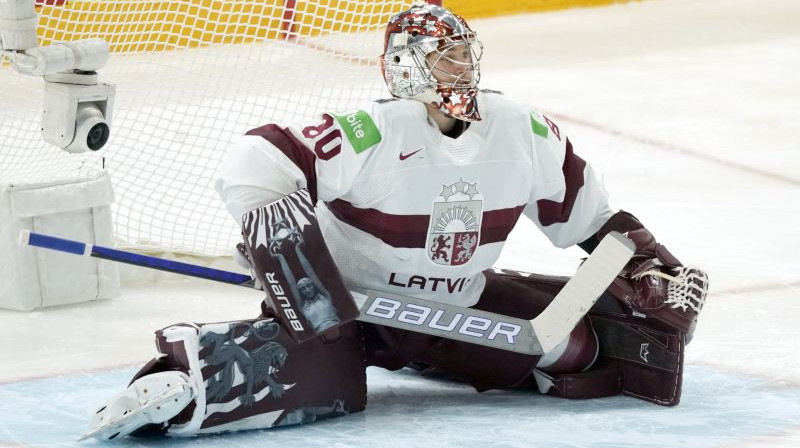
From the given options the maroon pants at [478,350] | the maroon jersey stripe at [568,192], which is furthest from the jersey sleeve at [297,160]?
the maroon jersey stripe at [568,192]

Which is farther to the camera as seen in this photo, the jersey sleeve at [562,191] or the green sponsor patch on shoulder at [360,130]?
the jersey sleeve at [562,191]

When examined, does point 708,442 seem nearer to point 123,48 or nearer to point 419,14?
point 419,14

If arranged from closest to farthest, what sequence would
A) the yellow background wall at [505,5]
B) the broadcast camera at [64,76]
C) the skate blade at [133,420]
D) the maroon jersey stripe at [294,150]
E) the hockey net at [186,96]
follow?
the skate blade at [133,420] → the maroon jersey stripe at [294,150] → the broadcast camera at [64,76] → the hockey net at [186,96] → the yellow background wall at [505,5]

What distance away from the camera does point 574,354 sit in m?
3.17

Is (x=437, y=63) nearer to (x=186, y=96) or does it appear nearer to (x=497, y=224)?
(x=497, y=224)

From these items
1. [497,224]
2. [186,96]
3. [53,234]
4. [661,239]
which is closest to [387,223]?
[497,224]

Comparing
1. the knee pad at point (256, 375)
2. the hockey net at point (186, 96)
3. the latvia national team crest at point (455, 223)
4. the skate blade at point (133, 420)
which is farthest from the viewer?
the hockey net at point (186, 96)

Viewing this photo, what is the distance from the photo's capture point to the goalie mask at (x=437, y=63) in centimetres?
290

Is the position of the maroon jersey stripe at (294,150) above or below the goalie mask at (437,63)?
below

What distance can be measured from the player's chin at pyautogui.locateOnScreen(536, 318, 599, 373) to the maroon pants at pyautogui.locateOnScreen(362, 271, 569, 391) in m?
0.06

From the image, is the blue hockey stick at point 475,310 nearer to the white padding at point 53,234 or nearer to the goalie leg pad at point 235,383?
the goalie leg pad at point 235,383

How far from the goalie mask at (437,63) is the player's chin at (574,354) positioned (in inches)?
21.4

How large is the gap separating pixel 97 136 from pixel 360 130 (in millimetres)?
1015

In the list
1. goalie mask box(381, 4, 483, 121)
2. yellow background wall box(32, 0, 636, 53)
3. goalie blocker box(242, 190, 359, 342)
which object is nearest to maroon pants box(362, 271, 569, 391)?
goalie blocker box(242, 190, 359, 342)
